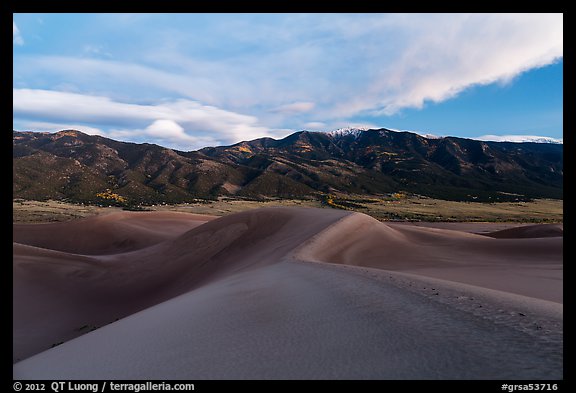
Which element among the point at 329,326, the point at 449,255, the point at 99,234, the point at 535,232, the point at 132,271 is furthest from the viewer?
the point at 99,234

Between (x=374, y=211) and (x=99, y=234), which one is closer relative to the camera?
(x=99, y=234)

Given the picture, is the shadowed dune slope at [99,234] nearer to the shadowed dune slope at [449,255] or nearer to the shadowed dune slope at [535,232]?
the shadowed dune slope at [449,255]

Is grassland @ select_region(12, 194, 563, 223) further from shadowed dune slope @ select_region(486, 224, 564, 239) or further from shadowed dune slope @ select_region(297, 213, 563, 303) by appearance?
shadowed dune slope @ select_region(297, 213, 563, 303)

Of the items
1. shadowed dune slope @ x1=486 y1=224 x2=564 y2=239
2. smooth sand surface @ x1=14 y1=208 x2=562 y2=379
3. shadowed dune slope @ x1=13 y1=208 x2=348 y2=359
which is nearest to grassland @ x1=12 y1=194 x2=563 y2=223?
shadowed dune slope @ x1=486 y1=224 x2=564 y2=239

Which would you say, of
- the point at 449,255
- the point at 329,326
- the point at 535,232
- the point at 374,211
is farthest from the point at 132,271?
the point at 374,211

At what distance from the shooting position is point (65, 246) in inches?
1576

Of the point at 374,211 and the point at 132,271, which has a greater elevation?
the point at 374,211

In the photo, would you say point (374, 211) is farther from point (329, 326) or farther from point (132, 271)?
point (329, 326)

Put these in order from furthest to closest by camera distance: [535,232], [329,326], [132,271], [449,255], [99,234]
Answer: [99,234] < [535,232] < [132,271] < [449,255] < [329,326]

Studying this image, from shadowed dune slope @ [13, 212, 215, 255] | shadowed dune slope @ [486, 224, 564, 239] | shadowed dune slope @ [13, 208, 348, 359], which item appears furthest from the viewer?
shadowed dune slope @ [13, 212, 215, 255]

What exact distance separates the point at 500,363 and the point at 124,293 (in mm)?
22349

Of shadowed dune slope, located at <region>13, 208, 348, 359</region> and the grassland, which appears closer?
shadowed dune slope, located at <region>13, 208, 348, 359</region>

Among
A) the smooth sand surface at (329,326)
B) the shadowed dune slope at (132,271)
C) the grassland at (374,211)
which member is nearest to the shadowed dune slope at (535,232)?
the smooth sand surface at (329,326)
